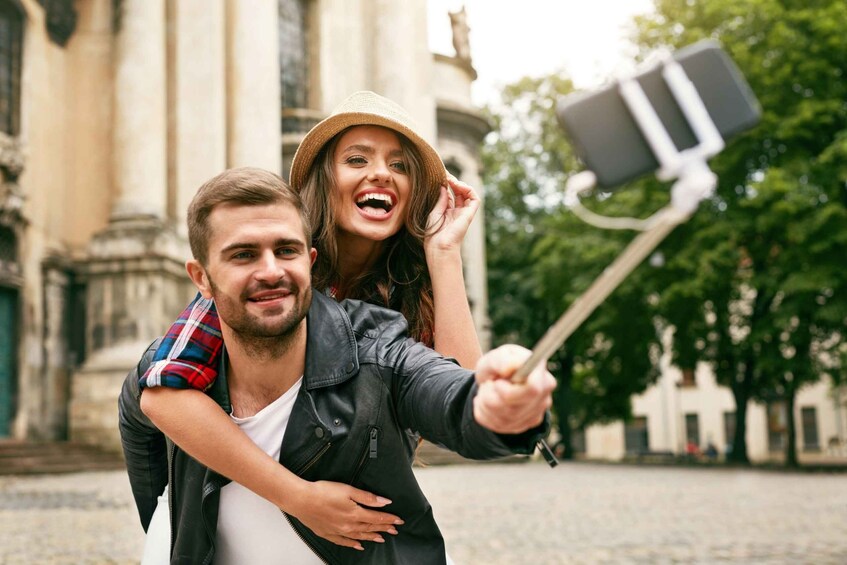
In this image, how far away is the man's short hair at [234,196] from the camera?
2.20 m

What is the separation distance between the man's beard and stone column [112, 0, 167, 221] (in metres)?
16.8

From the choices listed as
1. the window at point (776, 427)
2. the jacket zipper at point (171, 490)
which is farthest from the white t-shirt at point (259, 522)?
the window at point (776, 427)

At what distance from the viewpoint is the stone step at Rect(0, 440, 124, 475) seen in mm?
15469

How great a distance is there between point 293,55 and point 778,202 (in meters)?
11.9

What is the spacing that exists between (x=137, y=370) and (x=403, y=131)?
0.93 meters

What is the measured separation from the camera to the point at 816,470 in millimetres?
25344

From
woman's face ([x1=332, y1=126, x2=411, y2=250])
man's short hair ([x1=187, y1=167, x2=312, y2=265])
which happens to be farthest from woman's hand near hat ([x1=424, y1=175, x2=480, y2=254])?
man's short hair ([x1=187, y1=167, x2=312, y2=265])

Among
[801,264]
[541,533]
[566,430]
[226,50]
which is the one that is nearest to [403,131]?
[541,533]

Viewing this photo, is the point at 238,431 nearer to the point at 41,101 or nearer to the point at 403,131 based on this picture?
the point at 403,131

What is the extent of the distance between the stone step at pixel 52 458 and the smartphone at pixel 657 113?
1550 centimetres

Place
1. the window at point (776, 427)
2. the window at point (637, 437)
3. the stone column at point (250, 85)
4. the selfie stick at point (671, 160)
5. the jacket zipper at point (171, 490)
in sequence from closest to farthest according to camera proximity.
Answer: the selfie stick at point (671, 160), the jacket zipper at point (171, 490), the stone column at point (250, 85), the window at point (776, 427), the window at point (637, 437)

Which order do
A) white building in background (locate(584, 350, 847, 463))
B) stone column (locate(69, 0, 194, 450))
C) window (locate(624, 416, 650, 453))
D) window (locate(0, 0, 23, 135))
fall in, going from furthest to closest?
window (locate(624, 416, 650, 453))
white building in background (locate(584, 350, 847, 463))
window (locate(0, 0, 23, 135))
stone column (locate(69, 0, 194, 450))

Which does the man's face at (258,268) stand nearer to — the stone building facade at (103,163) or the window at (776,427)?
the stone building facade at (103,163)

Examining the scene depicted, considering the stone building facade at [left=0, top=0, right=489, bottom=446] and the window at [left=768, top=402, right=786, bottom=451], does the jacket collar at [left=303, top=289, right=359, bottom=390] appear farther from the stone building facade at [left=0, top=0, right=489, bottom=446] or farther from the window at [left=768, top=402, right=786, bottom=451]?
the window at [left=768, top=402, right=786, bottom=451]
